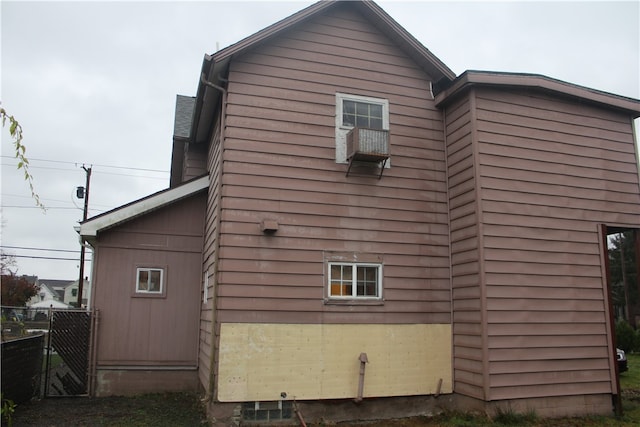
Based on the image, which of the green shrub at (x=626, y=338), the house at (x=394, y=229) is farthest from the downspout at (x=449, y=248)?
the green shrub at (x=626, y=338)

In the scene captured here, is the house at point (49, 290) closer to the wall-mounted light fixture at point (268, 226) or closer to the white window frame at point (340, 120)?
the wall-mounted light fixture at point (268, 226)

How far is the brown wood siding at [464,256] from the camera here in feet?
26.4

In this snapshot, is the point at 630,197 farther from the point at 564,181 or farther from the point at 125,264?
the point at 125,264

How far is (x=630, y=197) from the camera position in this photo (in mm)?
9539

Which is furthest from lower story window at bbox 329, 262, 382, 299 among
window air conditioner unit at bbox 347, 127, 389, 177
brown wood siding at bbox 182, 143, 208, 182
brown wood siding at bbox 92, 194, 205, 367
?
brown wood siding at bbox 182, 143, 208, 182

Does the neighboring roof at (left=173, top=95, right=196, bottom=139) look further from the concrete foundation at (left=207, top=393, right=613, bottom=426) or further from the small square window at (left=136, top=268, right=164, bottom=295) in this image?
the concrete foundation at (left=207, top=393, right=613, bottom=426)

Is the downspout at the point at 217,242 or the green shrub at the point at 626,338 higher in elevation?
the downspout at the point at 217,242

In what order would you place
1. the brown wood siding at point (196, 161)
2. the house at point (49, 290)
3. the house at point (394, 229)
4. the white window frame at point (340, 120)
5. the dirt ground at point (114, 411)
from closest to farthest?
the dirt ground at point (114, 411)
the house at point (394, 229)
the white window frame at point (340, 120)
the brown wood siding at point (196, 161)
the house at point (49, 290)

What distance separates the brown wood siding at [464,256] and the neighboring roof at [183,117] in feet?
21.9

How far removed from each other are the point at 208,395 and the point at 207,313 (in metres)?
1.69

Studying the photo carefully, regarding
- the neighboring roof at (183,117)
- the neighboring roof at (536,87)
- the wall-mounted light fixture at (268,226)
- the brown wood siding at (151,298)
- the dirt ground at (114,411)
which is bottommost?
the dirt ground at (114,411)

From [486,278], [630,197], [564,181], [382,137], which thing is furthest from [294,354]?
[630,197]

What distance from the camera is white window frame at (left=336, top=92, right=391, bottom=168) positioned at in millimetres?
8820

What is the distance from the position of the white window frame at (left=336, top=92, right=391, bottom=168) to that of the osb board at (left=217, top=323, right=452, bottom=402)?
2.94 m
